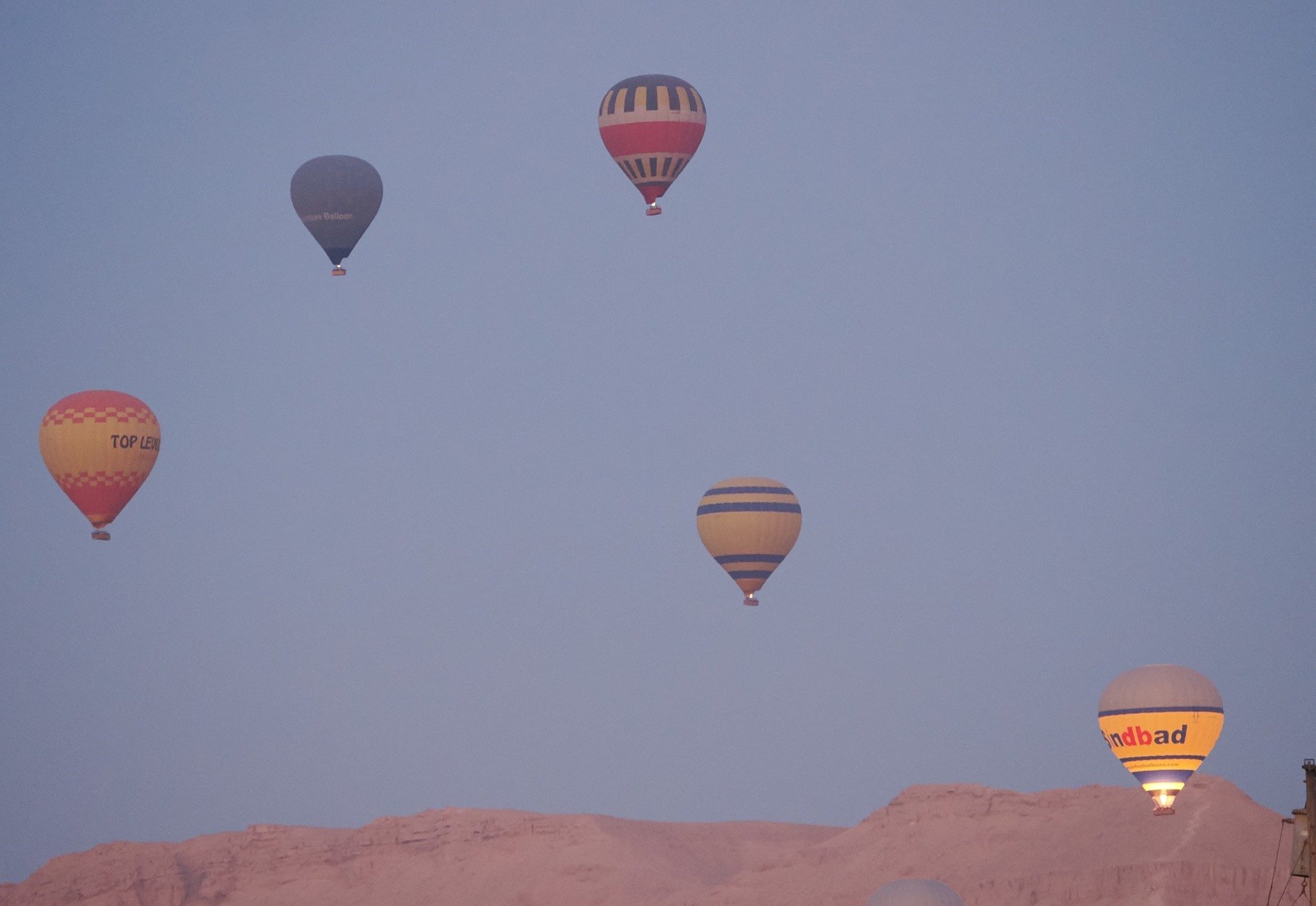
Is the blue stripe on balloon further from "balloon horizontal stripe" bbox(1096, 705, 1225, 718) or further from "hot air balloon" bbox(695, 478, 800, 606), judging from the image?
"hot air balloon" bbox(695, 478, 800, 606)

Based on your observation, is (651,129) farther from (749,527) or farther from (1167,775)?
(1167,775)

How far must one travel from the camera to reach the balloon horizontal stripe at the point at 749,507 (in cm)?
7838

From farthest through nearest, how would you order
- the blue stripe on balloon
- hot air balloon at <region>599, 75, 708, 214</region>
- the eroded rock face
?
the eroded rock face, the blue stripe on balloon, hot air balloon at <region>599, 75, 708, 214</region>

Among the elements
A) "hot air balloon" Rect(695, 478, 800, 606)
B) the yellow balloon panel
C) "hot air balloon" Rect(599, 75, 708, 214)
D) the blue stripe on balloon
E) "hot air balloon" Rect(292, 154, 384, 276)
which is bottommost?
the blue stripe on balloon

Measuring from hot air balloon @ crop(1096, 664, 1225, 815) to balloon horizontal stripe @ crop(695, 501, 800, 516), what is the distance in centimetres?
1138

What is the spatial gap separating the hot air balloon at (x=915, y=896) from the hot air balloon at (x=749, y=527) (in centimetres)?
1696

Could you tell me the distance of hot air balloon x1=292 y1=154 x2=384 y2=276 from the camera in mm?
71812

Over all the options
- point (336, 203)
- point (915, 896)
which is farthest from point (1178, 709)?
point (336, 203)

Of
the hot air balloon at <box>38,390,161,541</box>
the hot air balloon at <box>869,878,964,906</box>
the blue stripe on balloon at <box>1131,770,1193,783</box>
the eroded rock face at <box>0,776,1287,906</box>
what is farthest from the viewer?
the eroded rock face at <box>0,776,1287,906</box>

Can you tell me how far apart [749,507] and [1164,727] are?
45.5ft

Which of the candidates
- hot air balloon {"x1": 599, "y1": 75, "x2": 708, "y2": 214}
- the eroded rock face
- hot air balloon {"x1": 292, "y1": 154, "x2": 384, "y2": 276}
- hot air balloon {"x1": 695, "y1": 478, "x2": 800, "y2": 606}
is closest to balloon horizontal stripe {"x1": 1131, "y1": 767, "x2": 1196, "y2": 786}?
hot air balloon {"x1": 695, "y1": 478, "x2": 800, "y2": 606}

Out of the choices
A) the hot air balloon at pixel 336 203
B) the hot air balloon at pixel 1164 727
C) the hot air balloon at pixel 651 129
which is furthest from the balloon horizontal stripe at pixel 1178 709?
the hot air balloon at pixel 336 203

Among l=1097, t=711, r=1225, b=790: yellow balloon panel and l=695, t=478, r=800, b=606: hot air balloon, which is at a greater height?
l=695, t=478, r=800, b=606: hot air balloon

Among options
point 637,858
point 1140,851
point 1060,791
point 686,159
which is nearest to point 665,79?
point 686,159
